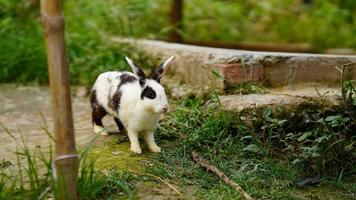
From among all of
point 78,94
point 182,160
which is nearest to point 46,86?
point 78,94

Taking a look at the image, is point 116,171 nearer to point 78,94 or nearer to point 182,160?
point 182,160

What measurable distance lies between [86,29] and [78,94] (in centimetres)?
115

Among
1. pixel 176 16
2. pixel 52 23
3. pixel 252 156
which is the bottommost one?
pixel 252 156

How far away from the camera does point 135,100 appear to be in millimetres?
3277

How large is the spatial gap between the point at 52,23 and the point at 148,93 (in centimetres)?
94

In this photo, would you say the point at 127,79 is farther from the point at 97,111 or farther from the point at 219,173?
the point at 219,173

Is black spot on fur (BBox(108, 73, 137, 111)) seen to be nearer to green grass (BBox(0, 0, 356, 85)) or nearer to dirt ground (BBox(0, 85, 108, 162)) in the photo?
dirt ground (BBox(0, 85, 108, 162))

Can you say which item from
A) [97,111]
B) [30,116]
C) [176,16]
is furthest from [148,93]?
[176,16]

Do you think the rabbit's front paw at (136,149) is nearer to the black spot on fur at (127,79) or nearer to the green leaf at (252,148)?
the black spot on fur at (127,79)

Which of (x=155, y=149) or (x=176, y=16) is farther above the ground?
(x=176, y=16)

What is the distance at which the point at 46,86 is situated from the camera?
551 cm

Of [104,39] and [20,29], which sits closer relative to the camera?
[104,39]

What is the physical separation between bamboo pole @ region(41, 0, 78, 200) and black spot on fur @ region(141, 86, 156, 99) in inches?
31.9

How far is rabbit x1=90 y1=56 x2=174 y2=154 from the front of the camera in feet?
10.4
